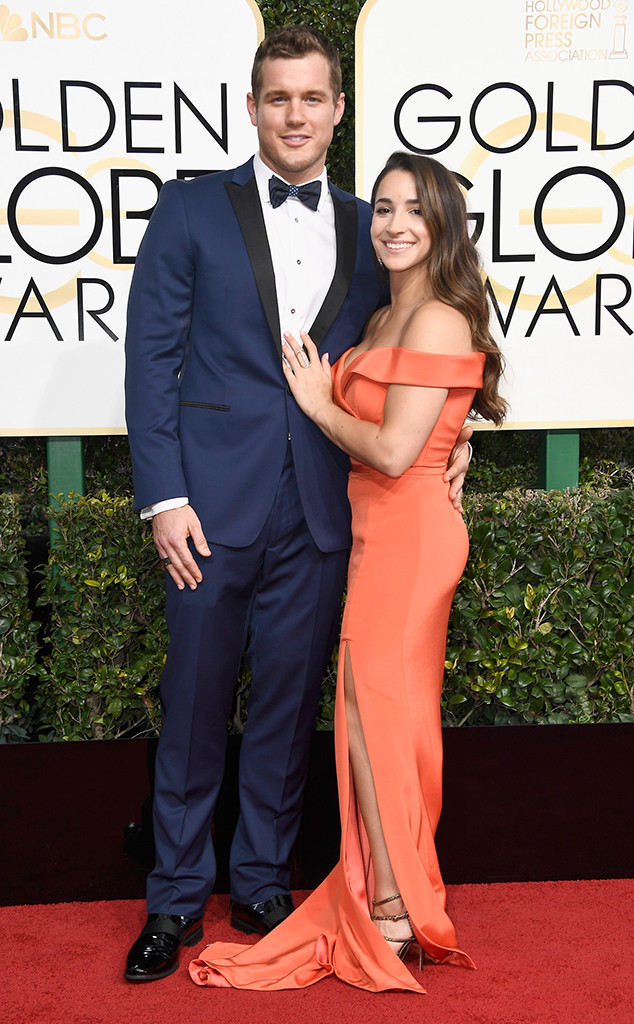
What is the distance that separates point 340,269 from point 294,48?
1.82ft

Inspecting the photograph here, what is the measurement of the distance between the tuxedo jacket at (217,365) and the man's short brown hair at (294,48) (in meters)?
0.28

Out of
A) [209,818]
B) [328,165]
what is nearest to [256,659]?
[209,818]

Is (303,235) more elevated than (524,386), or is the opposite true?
(303,235)

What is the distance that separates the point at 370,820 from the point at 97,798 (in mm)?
917

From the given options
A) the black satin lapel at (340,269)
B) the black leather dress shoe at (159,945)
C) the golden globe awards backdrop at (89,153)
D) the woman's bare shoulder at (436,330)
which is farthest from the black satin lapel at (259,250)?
the black leather dress shoe at (159,945)

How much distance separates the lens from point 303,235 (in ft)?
8.52

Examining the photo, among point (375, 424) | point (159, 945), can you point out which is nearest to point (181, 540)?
point (375, 424)

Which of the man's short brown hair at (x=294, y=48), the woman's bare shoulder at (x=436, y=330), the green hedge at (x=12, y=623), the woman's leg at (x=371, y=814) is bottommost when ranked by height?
the woman's leg at (x=371, y=814)

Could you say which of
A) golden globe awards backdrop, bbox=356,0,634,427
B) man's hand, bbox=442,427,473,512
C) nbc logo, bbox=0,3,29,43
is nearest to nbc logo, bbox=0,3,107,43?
nbc logo, bbox=0,3,29,43

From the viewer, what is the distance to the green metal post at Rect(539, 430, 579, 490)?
364 centimetres

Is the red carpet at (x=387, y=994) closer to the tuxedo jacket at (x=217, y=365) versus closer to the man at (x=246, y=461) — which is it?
the man at (x=246, y=461)

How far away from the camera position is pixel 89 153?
3299 mm

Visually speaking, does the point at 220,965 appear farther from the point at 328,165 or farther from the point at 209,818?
the point at 328,165

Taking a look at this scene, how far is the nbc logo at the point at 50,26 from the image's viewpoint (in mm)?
3219
